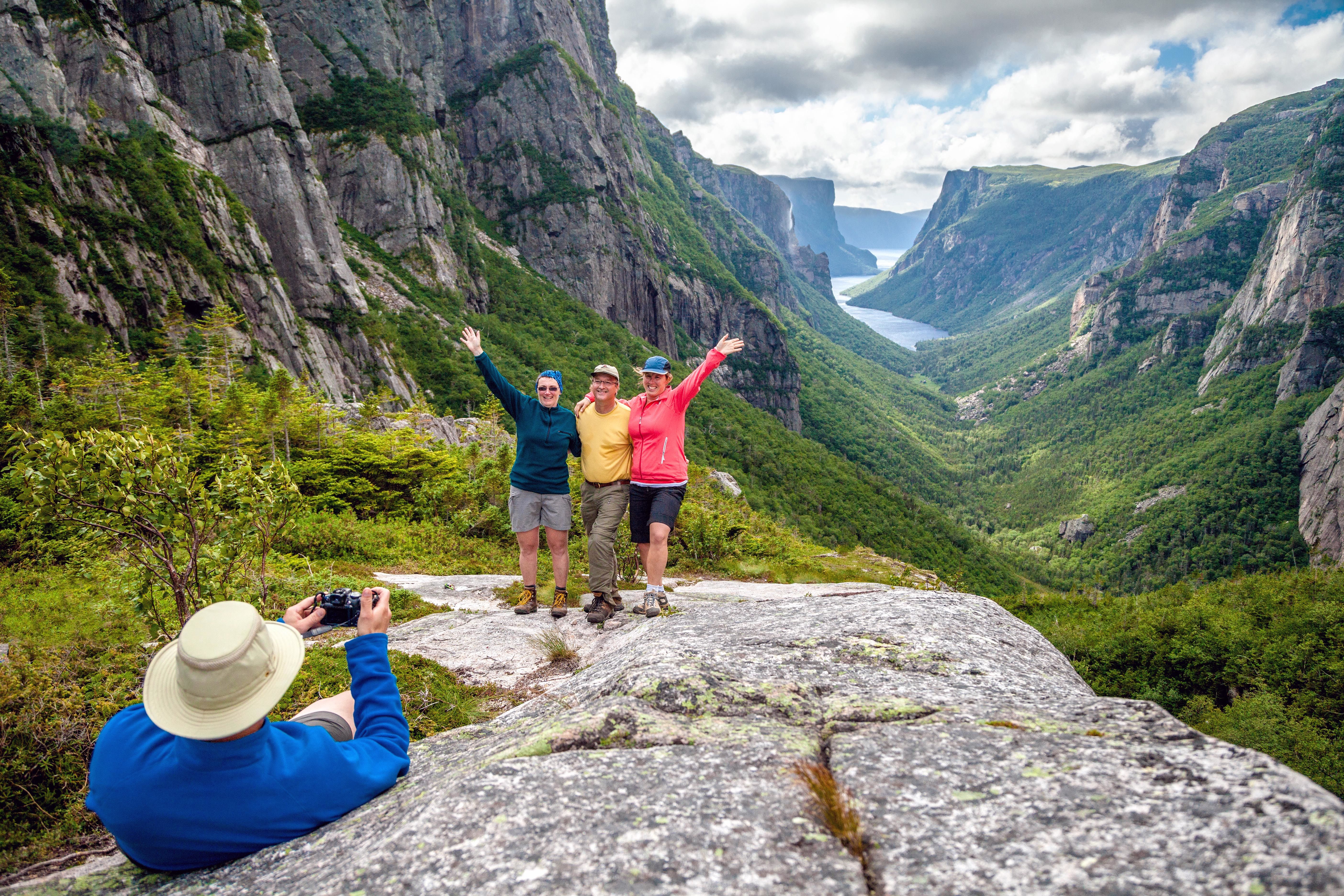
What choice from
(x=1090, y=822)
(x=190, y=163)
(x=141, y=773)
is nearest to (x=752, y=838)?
(x=1090, y=822)

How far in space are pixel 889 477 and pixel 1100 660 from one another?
172m

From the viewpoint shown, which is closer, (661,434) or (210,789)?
(210,789)

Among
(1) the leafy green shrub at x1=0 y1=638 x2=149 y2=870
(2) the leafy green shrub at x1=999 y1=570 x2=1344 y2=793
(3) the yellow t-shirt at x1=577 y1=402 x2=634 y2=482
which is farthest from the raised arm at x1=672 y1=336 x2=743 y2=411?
(2) the leafy green shrub at x1=999 y1=570 x2=1344 y2=793

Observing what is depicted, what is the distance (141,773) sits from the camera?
287 cm

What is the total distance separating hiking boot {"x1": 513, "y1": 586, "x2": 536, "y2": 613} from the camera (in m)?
8.49

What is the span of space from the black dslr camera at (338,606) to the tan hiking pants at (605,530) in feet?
12.2

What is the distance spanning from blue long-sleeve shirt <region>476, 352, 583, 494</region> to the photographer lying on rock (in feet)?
15.4

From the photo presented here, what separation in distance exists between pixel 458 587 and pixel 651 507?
4.75m

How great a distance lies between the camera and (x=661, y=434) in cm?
759

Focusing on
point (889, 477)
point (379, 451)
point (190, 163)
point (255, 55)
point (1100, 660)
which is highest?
point (255, 55)

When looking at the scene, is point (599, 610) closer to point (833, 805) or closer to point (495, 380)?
point (495, 380)

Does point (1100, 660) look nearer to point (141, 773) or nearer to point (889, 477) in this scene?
Result: point (141, 773)

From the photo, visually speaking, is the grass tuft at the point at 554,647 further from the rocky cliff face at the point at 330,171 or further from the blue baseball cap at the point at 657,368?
the rocky cliff face at the point at 330,171

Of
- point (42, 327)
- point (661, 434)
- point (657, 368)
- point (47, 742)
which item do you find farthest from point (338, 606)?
point (42, 327)
